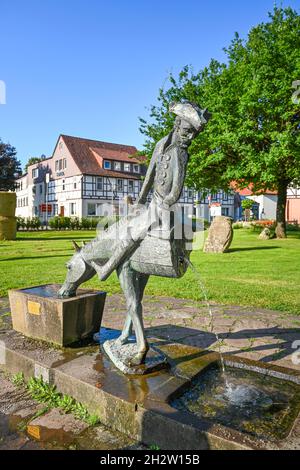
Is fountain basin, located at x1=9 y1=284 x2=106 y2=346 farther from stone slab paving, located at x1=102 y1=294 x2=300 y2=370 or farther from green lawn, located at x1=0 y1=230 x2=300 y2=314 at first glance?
green lawn, located at x1=0 y1=230 x2=300 y2=314

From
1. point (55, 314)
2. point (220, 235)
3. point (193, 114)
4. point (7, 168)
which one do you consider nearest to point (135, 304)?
point (55, 314)

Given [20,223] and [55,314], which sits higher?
Answer: [20,223]

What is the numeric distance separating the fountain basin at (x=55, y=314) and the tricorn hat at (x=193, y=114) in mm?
2026

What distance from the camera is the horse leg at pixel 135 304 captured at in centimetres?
294

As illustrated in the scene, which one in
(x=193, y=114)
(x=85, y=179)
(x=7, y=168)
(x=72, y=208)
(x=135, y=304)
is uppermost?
(x=7, y=168)

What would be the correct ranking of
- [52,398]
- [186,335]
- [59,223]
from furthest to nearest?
[59,223] → [186,335] → [52,398]

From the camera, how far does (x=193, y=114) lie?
102 inches

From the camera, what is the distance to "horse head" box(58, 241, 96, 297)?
3390 millimetres

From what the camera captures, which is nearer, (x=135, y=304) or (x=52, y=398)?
(x=52, y=398)

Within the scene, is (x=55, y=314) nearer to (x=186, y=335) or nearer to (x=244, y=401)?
(x=244, y=401)

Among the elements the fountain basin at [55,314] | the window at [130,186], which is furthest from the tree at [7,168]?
the fountain basin at [55,314]

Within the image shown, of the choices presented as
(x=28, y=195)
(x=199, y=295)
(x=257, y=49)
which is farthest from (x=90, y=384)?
(x=28, y=195)

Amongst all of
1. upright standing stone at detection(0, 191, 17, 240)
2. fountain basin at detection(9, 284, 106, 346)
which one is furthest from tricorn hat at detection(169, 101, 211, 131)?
upright standing stone at detection(0, 191, 17, 240)

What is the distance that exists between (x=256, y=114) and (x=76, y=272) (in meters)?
18.5
